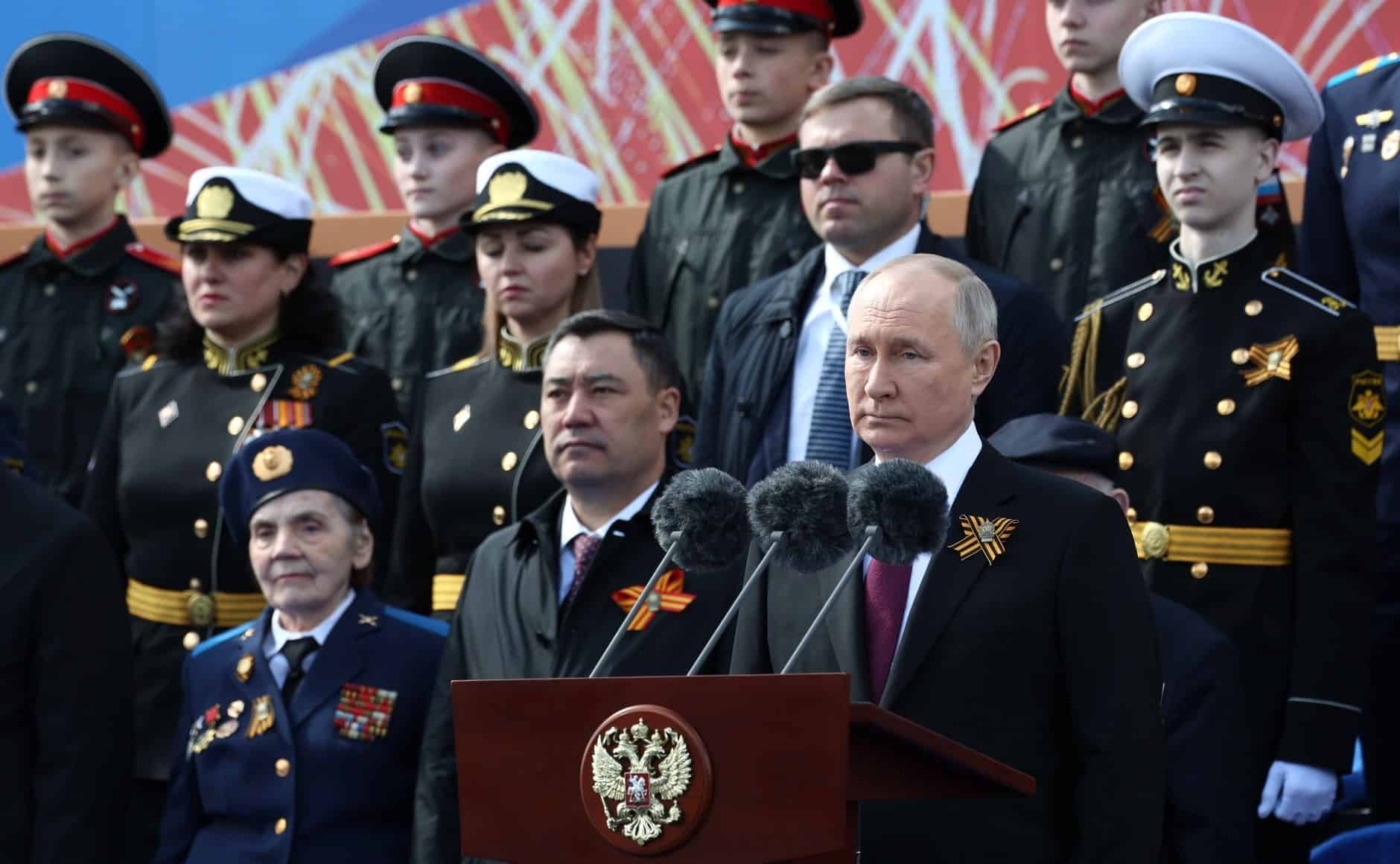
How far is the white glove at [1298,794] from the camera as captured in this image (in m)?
4.23

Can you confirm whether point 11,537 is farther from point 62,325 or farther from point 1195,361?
point 1195,361

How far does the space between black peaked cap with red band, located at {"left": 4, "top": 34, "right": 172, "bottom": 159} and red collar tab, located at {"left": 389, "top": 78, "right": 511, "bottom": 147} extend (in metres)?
0.91

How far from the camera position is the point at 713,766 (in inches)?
98.2

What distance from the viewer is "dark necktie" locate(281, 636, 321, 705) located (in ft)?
15.2

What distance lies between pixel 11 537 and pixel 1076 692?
2.44 m

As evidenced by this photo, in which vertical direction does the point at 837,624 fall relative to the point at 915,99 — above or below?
below

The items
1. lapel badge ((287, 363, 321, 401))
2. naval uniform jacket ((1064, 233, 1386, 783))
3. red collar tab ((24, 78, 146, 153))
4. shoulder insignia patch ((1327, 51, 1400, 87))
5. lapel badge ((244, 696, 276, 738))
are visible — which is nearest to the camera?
naval uniform jacket ((1064, 233, 1386, 783))

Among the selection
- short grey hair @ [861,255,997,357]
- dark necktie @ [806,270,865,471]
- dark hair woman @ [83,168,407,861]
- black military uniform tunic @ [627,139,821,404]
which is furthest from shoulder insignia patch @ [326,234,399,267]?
short grey hair @ [861,255,997,357]

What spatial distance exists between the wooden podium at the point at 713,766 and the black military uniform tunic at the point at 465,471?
94.9 inches

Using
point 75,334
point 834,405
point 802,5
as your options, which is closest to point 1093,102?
point 802,5

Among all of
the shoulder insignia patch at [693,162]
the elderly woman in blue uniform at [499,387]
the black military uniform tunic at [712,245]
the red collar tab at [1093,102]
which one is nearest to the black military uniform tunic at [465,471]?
the elderly woman in blue uniform at [499,387]

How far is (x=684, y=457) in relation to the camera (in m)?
5.25

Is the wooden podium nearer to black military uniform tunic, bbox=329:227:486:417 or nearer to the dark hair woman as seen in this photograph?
the dark hair woman

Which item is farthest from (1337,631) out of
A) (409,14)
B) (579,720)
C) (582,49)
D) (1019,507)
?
(409,14)
